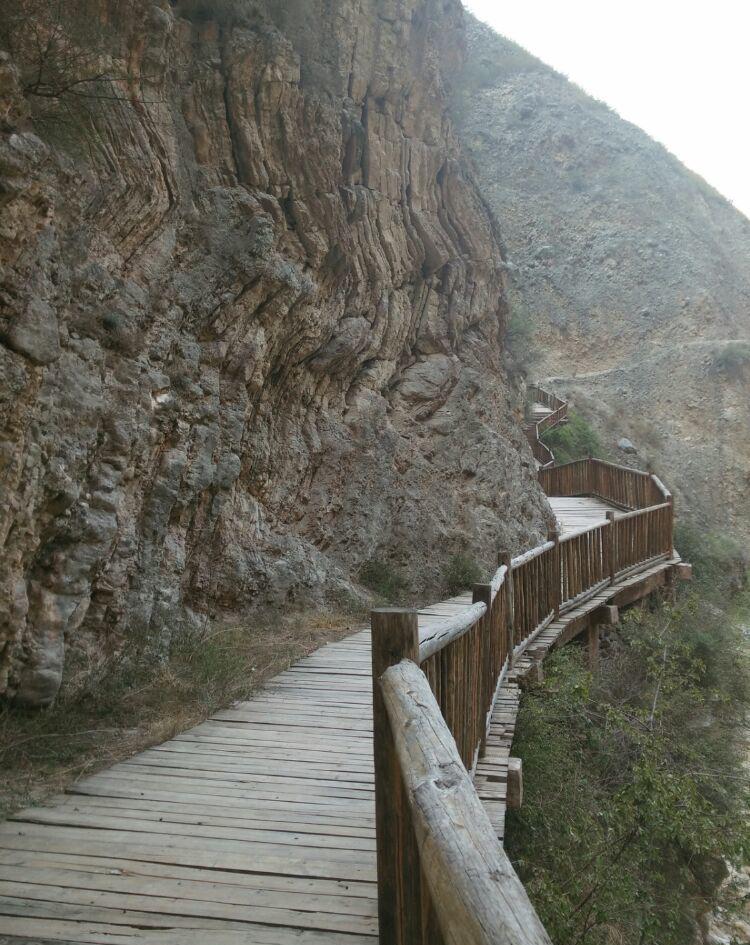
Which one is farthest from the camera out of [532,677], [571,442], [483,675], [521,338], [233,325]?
[521,338]

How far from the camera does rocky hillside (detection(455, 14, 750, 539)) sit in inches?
1198

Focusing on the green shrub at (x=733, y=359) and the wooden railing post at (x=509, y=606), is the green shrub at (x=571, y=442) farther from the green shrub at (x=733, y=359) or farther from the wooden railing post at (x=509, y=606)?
the wooden railing post at (x=509, y=606)

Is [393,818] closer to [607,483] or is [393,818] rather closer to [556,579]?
[556,579]

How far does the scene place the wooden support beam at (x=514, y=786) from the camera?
4668 millimetres

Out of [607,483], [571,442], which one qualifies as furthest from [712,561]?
[571,442]

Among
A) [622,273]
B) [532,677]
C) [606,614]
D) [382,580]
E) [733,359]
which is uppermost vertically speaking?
[622,273]

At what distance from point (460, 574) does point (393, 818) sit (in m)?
9.53

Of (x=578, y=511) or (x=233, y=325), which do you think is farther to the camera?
(x=578, y=511)

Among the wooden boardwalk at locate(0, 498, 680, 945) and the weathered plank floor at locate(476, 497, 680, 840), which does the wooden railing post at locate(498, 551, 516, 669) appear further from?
the wooden boardwalk at locate(0, 498, 680, 945)

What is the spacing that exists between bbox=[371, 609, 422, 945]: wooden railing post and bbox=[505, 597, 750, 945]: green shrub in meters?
1.73

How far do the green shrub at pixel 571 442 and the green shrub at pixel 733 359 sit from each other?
24.2 ft

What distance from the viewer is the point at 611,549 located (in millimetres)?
12094

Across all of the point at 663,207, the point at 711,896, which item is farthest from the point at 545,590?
the point at 663,207

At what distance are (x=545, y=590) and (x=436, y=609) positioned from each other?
1721 millimetres
